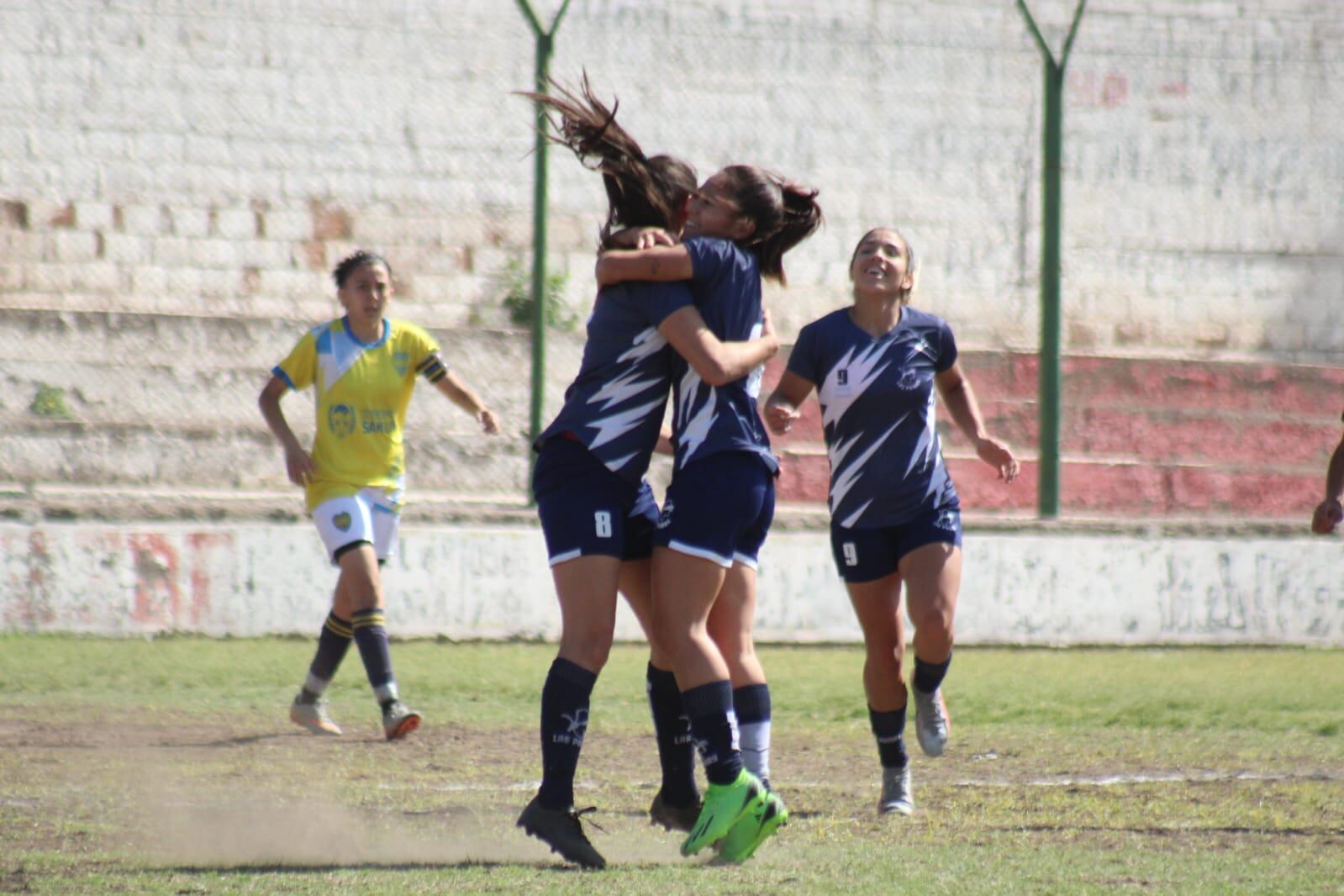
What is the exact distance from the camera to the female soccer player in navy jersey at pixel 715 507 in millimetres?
4516

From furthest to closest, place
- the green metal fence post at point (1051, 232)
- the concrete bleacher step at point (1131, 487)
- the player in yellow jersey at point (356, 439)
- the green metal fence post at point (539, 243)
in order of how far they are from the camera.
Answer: the concrete bleacher step at point (1131, 487)
the green metal fence post at point (1051, 232)
the green metal fence post at point (539, 243)
the player in yellow jersey at point (356, 439)

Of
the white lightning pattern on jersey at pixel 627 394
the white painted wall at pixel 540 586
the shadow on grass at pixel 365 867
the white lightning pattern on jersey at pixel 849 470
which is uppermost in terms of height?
the white lightning pattern on jersey at pixel 627 394

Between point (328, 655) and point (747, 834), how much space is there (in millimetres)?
3326

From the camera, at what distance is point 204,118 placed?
14.2 m

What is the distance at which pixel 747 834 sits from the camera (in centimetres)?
446

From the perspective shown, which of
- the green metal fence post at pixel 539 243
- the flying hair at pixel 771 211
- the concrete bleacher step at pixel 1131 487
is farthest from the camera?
the concrete bleacher step at pixel 1131 487

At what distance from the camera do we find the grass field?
4328 mm

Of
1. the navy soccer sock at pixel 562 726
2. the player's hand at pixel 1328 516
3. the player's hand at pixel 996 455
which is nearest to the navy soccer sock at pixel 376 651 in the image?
the player's hand at pixel 996 455

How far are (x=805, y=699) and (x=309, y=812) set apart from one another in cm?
373

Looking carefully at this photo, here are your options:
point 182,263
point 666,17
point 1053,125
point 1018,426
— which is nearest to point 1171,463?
point 1018,426

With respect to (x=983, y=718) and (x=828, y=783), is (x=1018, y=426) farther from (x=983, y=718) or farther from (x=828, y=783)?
(x=828, y=783)

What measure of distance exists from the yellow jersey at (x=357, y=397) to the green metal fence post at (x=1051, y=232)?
16.8ft

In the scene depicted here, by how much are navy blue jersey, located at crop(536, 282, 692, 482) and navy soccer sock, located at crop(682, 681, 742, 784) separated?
59 cm

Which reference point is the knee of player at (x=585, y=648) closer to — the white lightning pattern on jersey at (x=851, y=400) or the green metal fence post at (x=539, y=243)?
the white lightning pattern on jersey at (x=851, y=400)
